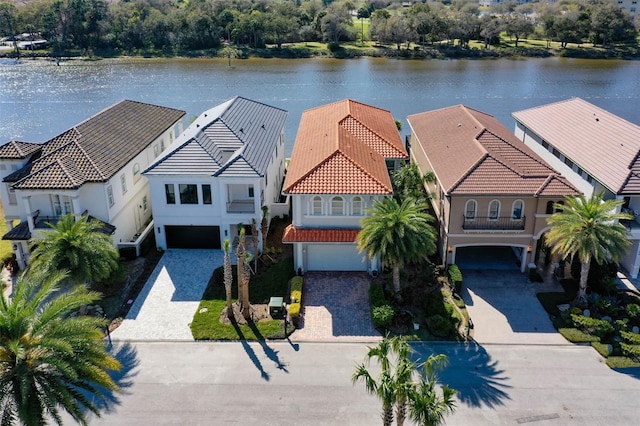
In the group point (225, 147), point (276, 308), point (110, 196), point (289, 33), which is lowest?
point (276, 308)

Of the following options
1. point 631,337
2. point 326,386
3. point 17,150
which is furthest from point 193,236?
point 631,337

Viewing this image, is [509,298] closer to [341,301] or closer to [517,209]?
[517,209]

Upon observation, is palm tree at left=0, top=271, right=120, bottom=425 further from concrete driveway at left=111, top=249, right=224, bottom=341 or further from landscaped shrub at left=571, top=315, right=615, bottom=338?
landscaped shrub at left=571, top=315, right=615, bottom=338

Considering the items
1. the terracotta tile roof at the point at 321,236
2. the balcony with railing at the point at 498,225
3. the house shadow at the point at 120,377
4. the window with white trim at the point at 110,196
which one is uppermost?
the window with white trim at the point at 110,196

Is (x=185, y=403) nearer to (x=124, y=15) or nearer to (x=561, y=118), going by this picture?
(x=561, y=118)

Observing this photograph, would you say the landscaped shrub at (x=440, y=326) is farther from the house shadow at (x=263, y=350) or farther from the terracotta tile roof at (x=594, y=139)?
the terracotta tile roof at (x=594, y=139)

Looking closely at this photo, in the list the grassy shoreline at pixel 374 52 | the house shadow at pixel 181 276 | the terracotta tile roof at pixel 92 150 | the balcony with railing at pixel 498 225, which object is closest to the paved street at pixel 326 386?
the house shadow at pixel 181 276
